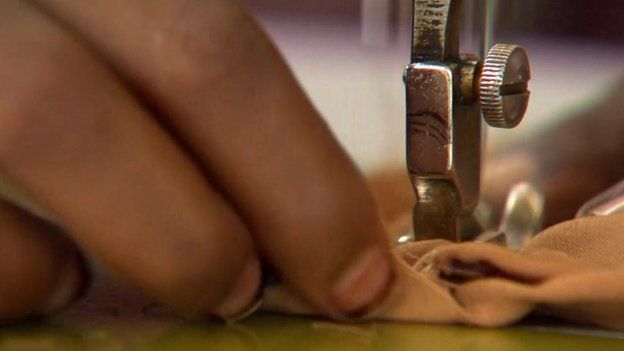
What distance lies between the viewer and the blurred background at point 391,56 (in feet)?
3.41

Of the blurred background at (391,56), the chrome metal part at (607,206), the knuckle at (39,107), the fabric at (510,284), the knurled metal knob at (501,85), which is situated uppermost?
the knuckle at (39,107)

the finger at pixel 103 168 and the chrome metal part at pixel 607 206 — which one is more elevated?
the finger at pixel 103 168

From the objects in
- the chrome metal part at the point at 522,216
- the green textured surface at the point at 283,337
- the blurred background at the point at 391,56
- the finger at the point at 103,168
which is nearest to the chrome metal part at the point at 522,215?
the chrome metal part at the point at 522,216

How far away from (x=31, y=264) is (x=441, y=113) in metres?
0.26

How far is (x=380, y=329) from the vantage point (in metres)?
0.57

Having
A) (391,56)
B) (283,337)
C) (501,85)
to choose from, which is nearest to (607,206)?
(501,85)

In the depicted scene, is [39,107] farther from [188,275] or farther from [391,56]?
[391,56]

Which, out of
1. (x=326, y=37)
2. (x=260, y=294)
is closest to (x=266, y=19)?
(x=326, y=37)

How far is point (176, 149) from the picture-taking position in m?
0.51

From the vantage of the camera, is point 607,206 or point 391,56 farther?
point 391,56

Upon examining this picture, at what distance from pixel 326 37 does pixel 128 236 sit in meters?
1.90

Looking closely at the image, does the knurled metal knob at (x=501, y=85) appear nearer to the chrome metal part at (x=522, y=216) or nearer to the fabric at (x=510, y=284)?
the fabric at (x=510, y=284)

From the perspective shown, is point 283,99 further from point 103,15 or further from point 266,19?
point 266,19

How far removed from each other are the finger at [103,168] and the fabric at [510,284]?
9 centimetres
